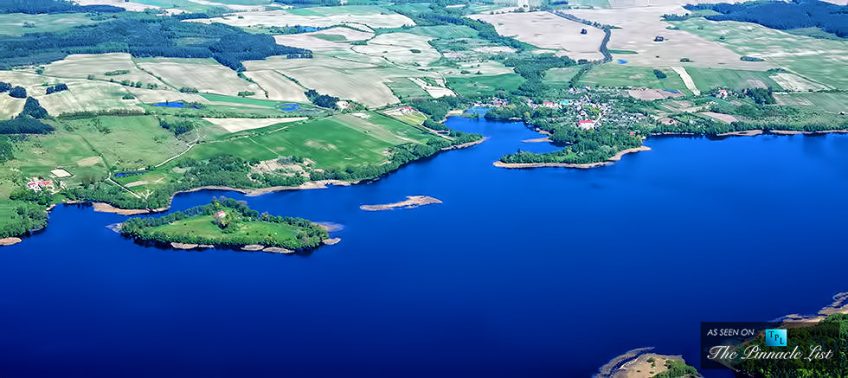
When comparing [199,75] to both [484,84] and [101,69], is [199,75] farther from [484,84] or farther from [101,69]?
[484,84]

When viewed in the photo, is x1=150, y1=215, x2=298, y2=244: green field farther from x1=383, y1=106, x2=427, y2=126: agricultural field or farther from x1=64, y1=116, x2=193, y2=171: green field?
x1=383, y1=106, x2=427, y2=126: agricultural field

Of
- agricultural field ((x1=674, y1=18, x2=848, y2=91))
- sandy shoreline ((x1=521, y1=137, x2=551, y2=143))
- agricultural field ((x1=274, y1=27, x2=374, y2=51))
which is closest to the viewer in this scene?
sandy shoreline ((x1=521, y1=137, x2=551, y2=143))

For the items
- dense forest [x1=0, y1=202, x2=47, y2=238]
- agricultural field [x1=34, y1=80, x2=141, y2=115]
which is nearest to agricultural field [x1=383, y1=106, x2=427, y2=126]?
agricultural field [x1=34, y1=80, x2=141, y2=115]

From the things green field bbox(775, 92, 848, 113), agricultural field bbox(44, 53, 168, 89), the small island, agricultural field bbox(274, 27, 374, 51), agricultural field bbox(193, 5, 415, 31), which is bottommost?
green field bbox(775, 92, 848, 113)

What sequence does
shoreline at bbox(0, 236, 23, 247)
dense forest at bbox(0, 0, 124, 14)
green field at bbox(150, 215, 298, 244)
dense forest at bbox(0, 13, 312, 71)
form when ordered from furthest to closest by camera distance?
dense forest at bbox(0, 0, 124, 14) → dense forest at bbox(0, 13, 312, 71) → shoreline at bbox(0, 236, 23, 247) → green field at bbox(150, 215, 298, 244)

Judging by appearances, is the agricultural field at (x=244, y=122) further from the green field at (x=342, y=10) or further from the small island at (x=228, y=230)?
the green field at (x=342, y=10)

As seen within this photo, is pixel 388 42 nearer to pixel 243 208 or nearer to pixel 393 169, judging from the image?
pixel 393 169

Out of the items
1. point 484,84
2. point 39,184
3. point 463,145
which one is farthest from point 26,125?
point 484,84

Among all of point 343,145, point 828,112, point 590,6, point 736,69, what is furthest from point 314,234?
point 590,6
